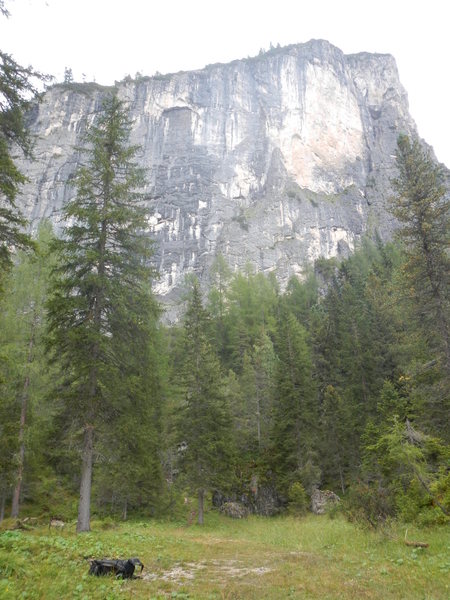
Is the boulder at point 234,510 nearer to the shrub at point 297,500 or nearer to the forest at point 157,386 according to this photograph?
the forest at point 157,386

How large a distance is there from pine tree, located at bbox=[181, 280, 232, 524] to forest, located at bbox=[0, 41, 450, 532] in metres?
0.09

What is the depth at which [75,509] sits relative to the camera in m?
20.3

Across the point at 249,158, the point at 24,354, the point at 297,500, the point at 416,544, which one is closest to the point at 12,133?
the point at 24,354

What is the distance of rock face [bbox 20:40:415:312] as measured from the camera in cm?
8125

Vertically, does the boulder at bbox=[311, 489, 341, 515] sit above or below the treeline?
below

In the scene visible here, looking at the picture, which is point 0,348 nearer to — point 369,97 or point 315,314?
point 315,314

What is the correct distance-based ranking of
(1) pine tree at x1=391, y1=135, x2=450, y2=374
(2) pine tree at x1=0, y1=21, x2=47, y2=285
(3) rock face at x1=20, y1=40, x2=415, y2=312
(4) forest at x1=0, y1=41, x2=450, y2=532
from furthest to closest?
(3) rock face at x1=20, y1=40, x2=415, y2=312 → (1) pine tree at x1=391, y1=135, x2=450, y2=374 → (4) forest at x1=0, y1=41, x2=450, y2=532 → (2) pine tree at x1=0, y1=21, x2=47, y2=285

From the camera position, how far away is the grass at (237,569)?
566 cm

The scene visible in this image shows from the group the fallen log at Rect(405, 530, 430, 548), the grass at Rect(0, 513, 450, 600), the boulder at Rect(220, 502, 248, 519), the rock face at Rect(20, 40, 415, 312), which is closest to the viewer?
the grass at Rect(0, 513, 450, 600)

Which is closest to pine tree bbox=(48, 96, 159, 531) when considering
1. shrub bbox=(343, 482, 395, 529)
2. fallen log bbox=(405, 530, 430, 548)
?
shrub bbox=(343, 482, 395, 529)

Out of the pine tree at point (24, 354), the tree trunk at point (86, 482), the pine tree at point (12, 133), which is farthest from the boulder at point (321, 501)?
the pine tree at point (12, 133)

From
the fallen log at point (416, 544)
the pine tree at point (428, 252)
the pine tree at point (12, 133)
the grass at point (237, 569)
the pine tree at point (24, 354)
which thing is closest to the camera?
the grass at point (237, 569)

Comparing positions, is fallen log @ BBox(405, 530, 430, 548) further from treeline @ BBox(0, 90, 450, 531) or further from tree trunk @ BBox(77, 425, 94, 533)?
tree trunk @ BBox(77, 425, 94, 533)

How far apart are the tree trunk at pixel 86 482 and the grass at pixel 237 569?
59.9 inches
